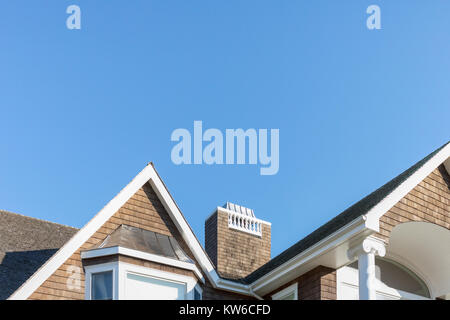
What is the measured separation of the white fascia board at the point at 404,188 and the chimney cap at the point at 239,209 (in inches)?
518

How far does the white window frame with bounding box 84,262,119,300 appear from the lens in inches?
523

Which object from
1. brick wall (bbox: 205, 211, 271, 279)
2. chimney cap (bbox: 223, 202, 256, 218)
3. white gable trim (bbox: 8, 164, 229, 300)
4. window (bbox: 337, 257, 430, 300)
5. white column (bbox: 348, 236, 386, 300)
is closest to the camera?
white column (bbox: 348, 236, 386, 300)

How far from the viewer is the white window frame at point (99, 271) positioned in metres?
13.3

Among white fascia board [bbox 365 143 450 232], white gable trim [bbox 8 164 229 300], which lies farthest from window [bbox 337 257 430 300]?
white gable trim [bbox 8 164 229 300]

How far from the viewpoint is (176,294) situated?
551 inches

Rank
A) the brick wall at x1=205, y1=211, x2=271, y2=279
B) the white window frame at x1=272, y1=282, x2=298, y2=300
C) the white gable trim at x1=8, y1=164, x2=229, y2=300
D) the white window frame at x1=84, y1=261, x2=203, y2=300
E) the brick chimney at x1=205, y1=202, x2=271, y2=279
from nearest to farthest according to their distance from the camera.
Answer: the white window frame at x1=84, y1=261, x2=203, y2=300
the white gable trim at x1=8, y1=164, x2=229, y2=300
the white window frame at x1=272, y1=282, x2=298, y2=300
the brick wall at x1=205, y1=211, x2=271, y2=279
the brick chimney at x1=205, y1=202, x2=271, y2=279

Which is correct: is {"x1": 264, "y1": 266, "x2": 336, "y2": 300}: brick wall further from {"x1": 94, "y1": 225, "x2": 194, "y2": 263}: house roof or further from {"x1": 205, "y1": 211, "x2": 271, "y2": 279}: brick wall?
{"x1": 205, "y1": 211, "x2": 271, "y2": 279}: brick wall

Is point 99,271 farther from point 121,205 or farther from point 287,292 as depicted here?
point 287,292

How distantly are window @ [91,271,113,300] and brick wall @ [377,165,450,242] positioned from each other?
5852 mm

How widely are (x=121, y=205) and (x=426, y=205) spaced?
7.10 m

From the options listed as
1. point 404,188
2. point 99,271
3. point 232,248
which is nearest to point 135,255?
point 99,271

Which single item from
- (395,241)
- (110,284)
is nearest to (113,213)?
(110,284)
